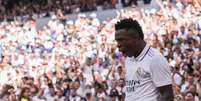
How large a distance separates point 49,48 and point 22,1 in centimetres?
960

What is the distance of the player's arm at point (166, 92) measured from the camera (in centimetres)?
449

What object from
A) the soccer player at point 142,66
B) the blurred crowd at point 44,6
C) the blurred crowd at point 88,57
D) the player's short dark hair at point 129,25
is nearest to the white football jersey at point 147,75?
the soccer player at point 142,66

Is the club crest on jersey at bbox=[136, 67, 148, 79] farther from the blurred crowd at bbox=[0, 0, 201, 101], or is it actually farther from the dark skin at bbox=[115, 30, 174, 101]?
the blurred crowd at bbox=[0, 0, 201, 101]

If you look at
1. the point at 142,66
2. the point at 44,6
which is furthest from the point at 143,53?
the point at 44,6

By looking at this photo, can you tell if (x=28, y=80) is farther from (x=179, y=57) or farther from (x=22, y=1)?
(x=22, y=1)

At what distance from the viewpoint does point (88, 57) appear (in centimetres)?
1677

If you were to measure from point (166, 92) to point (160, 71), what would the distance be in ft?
0.51

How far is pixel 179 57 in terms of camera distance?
14.0 m

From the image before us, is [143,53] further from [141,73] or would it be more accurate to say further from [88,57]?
[88,57]

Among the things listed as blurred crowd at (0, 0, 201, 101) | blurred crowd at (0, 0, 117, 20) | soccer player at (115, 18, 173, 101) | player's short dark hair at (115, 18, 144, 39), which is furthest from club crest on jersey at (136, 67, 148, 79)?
blurred crowd at (0, 0, 117, 20)

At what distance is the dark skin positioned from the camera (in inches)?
176

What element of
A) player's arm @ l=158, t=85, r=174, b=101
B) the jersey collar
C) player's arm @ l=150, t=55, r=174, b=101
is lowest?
player's arm @ l=158, t=85, r=174, b=101

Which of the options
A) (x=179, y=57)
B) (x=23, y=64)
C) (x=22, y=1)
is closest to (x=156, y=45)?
(x=179, y=57)

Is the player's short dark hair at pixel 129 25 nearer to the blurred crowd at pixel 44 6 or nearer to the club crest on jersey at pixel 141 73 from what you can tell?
the club crest on jersey at pixel 141 73
